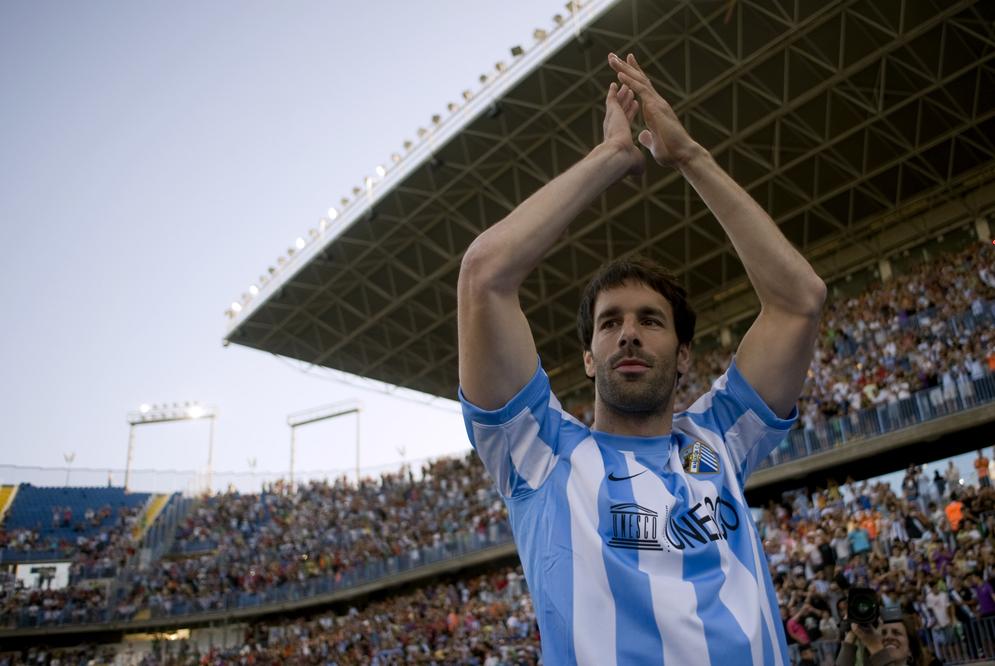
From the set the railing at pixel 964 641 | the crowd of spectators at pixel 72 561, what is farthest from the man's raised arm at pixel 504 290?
the crowd of spectators at pixel 72 561

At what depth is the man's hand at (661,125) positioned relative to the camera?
2426mm

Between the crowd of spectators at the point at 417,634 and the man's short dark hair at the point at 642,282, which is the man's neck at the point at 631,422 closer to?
the man's short dark hair at the point at 642,282

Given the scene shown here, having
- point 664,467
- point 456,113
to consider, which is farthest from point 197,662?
point 664,467

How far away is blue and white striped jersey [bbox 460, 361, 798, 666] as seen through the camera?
190cm

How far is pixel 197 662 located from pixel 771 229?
34.0 m

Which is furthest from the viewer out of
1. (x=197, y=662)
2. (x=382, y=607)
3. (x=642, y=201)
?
(x=197, y=662)

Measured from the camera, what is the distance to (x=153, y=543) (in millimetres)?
37719

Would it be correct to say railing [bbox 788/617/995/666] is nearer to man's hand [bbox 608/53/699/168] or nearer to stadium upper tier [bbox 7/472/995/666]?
stadium upper tier [bbox 7/472/995/666]

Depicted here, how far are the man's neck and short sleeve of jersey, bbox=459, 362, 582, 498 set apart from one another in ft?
0.42

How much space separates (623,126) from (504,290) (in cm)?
66

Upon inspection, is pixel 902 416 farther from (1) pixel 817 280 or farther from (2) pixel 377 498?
(2) pixel 377 498

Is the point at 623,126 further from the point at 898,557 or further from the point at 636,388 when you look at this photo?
the point at 898,557

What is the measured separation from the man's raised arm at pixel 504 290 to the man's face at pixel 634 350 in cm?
23

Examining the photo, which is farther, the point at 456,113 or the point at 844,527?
the point at 456,113
